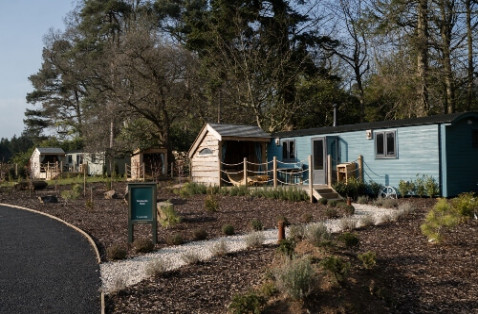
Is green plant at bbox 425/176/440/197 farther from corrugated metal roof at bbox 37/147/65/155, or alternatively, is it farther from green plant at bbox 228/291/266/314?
corrugated metal roof at bbox 37/147/65/155

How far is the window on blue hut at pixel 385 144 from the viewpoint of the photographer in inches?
632

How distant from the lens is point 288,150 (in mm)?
20078

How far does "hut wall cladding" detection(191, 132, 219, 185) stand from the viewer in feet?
65.3

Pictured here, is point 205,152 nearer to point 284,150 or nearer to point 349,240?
point 284,150

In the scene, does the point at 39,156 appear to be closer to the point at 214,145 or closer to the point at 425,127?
the point at 214,145

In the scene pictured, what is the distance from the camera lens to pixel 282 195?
1516 centimetres

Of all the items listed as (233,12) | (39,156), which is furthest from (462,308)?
(39,156)

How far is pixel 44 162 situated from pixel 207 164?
82.9 ft

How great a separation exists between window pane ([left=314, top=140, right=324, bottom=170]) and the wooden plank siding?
4943mm

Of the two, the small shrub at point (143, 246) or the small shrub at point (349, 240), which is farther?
the small shrub at point (143, 246)

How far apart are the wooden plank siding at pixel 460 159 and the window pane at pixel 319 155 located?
4.94 meters

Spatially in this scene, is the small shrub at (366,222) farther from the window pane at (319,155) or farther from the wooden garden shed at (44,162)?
the wooden garden shed at (44,162)

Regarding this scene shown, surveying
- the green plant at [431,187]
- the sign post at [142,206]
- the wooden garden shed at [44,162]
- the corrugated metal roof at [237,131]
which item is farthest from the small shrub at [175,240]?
the wooden garden shed at [44,162]

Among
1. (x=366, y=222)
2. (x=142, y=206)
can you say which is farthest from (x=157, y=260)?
(x=366, y=222)
